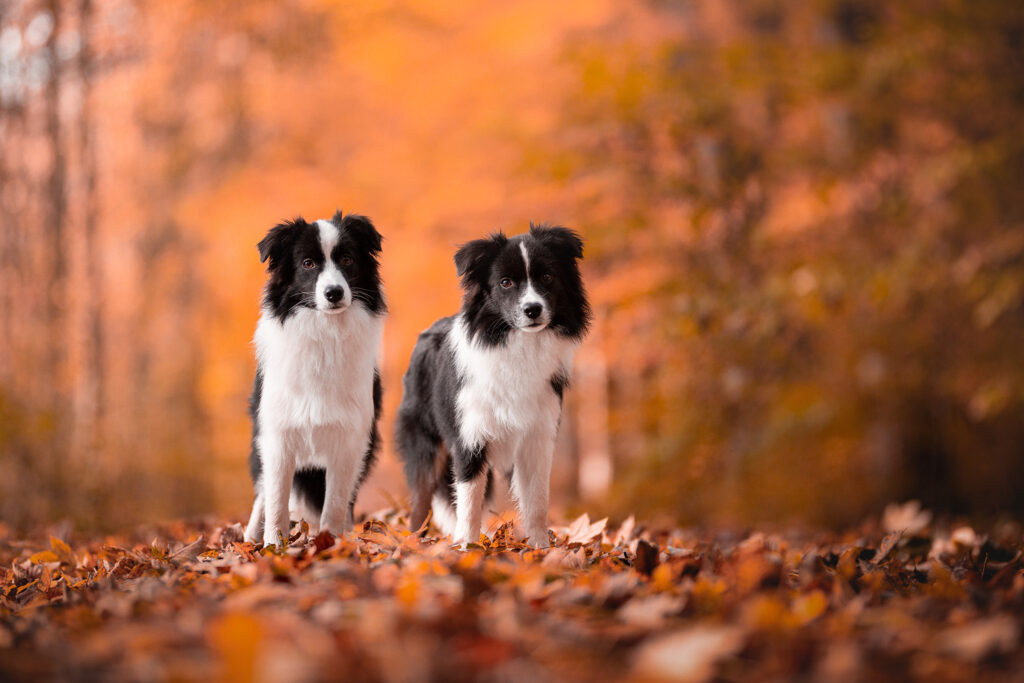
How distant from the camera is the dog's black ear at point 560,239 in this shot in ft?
12.9

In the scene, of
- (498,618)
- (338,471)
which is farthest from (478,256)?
(498,618)

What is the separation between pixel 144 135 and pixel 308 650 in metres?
12.6

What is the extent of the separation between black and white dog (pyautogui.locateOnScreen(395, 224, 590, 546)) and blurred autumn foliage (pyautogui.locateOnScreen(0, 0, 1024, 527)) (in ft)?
14.7

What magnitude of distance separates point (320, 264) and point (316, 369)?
18.4 inches

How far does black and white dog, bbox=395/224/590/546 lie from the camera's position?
3.85 metres

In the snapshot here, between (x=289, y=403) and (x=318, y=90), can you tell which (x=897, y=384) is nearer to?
(x=289, y=403)

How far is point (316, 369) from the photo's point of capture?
3.99m

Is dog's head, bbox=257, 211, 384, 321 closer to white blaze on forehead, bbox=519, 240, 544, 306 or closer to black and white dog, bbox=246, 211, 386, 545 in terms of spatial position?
black and white dog, bbox=246, 211, 386, 545

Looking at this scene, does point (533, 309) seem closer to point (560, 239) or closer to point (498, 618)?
point (560, 239)

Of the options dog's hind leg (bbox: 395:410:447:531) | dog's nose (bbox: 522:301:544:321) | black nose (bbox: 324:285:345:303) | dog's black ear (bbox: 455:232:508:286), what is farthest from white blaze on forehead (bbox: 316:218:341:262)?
dog's hind leg (bbox: 395:410:447:531)

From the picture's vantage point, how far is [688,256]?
9273 millimetres

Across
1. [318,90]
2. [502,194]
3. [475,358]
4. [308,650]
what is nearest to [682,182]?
[502,194]

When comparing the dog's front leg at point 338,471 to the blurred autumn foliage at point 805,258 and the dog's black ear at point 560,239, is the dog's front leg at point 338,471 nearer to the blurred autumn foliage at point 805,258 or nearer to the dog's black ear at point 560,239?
the dog's black ear at point 560,239

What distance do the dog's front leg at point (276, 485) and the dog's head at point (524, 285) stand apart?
3.32ft
